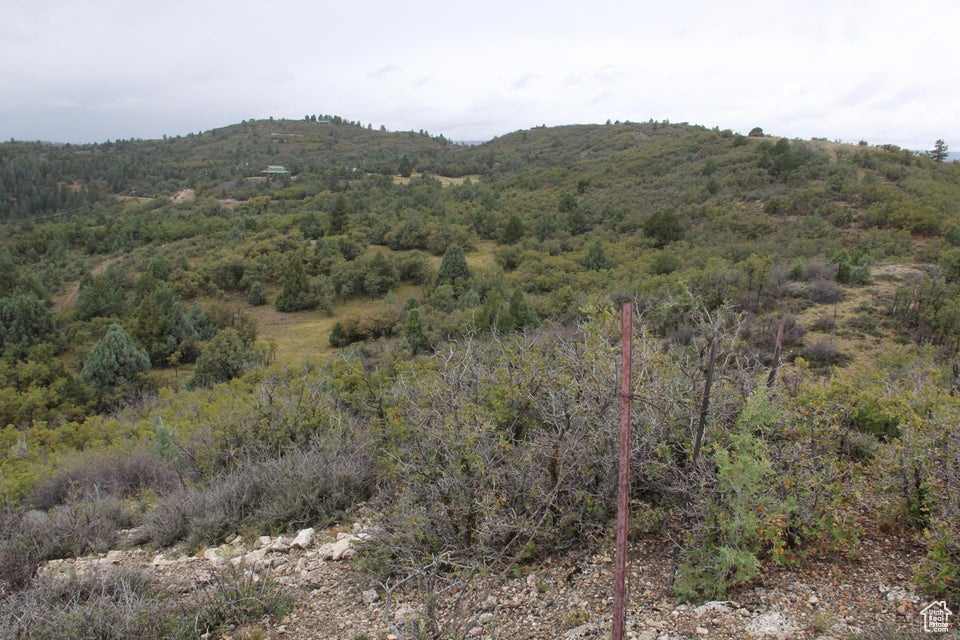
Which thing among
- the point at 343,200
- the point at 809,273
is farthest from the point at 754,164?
the point at 343,200

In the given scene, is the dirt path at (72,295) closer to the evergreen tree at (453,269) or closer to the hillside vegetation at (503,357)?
the hillside vegetation at (503,357)

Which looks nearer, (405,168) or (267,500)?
(267,500)

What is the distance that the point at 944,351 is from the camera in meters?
11.8

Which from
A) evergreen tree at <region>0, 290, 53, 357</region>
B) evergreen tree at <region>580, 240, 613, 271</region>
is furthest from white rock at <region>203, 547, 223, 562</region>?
evergreen tree at <region>0, 290, 53, 357</region>

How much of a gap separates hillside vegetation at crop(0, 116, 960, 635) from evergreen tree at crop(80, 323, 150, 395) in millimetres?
89

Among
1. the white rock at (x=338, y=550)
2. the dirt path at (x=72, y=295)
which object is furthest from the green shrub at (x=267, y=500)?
the dirt path at (x=72, y=295)

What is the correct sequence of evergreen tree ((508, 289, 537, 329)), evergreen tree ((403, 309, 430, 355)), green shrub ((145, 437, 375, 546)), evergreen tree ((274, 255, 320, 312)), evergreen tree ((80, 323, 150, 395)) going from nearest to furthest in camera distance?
1. green shrub ((145, 437, 375, 546))
2. evergreen tree ((508, 289, 537, 329))
3. evergreen tree ((403, 309, 430, 355))
4. evergreen tree ((80, 323, 150, 395))
5. evergreen tree ((274, 255, 320, 312))

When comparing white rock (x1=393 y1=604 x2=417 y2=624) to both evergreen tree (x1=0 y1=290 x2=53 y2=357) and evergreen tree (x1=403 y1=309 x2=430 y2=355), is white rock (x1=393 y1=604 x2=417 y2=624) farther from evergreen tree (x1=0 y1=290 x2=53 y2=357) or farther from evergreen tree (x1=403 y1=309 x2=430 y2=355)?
evergreen tree (x1=0 y1=290 x2=53 y2=357)

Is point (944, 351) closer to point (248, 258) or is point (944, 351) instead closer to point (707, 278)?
point (707, 278)

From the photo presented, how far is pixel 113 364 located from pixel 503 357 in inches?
824

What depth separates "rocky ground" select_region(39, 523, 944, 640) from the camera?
3.07 meters

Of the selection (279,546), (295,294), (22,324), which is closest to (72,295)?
(22,324)

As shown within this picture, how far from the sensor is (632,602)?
339 cm

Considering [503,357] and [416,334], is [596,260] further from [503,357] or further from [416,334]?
[503,357]
